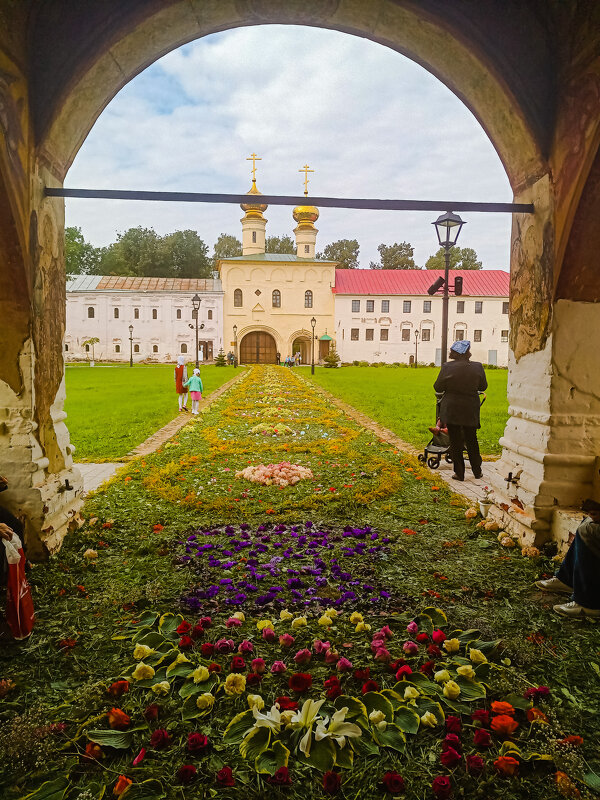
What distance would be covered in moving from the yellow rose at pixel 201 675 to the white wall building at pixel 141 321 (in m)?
51.3

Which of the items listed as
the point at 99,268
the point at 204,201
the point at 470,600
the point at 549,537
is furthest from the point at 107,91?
the point at 99,268

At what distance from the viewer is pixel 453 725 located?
2.34 metres

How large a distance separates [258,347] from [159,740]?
51.8 m

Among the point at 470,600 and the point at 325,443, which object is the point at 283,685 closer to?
the point at 470,600

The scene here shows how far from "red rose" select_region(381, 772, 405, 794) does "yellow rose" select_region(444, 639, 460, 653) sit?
42.0 inches

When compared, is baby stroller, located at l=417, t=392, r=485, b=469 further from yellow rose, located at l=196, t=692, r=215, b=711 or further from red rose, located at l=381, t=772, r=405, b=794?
red rose, located at l=381, t=772, r=405, b=794

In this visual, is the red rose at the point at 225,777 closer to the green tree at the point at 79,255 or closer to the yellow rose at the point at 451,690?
the yellow rose at the point at 451,690

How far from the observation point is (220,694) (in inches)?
104

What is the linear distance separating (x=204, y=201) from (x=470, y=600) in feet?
12.3

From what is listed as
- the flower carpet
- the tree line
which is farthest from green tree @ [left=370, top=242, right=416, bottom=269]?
the flower carpet

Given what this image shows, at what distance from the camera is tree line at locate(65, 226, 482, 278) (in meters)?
63.9

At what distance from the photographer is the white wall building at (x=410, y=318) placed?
53375mm

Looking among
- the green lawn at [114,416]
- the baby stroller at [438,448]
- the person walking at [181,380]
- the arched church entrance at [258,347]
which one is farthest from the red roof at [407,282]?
the baby stroller at [438,448]

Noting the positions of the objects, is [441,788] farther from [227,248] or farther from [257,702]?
[227,248]
